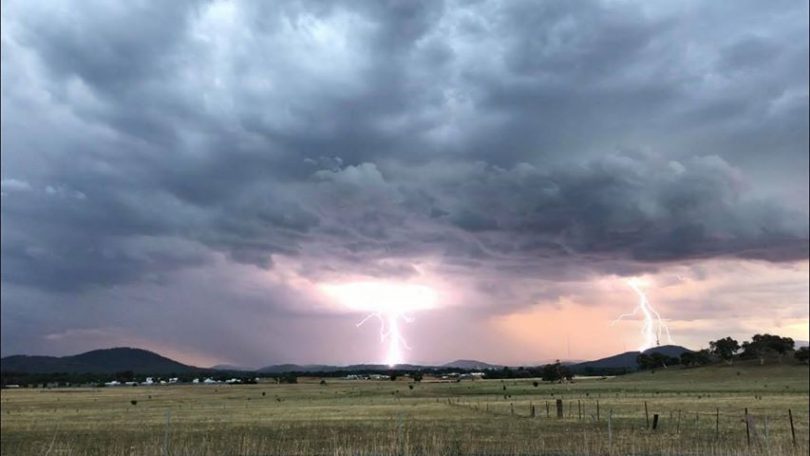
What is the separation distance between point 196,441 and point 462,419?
24711 mm

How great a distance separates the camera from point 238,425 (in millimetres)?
56156

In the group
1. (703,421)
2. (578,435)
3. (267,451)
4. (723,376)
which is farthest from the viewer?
(723,376)

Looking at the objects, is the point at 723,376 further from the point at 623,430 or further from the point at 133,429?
the point at 133,429

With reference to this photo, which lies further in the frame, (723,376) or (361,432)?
(723,376)

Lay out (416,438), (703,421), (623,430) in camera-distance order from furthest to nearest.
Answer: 1. (703,421)
2. (623,430)
3. (416,438)

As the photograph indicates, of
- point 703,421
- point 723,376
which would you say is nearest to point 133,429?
point 703,421

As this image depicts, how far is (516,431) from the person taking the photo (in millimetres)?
45125

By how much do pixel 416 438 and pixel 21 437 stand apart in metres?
32.7

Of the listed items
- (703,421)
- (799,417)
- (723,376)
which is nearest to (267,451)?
(703,421)

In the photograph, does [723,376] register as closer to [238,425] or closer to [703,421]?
[703,421]

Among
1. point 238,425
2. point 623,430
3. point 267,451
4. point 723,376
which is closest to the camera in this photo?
point 267,451

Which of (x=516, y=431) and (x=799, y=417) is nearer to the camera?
(x=516, y=431)

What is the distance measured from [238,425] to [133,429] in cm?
872

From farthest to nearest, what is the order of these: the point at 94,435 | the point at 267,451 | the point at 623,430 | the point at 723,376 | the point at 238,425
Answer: the point at 723,376, the point at 238,425, the point at 94,435, the point at 623,430, the point at 267,451
